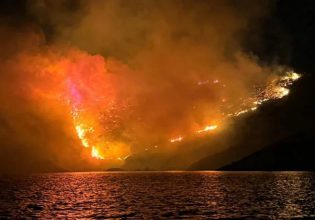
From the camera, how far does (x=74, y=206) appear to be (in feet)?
339

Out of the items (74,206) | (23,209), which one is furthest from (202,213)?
(23,209)

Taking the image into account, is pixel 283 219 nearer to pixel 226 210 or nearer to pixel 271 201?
pixel 226 210

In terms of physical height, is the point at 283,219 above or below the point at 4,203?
below

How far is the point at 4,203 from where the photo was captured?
357ft

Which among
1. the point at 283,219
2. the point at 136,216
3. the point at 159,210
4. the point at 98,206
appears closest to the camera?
the point at 283,219

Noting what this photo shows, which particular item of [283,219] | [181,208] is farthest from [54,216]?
[283,219]

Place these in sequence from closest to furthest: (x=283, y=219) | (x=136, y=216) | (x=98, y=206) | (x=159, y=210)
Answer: (x=283, y=219)
(x=136, y=216)
(x=159, y=210)
(x=98, y=206)

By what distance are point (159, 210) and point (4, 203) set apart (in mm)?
43235

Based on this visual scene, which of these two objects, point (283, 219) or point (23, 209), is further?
point (23, 209)

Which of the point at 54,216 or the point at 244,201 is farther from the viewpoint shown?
the point at 244,201

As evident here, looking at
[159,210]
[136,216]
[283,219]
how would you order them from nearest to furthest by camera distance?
[283,219] < [136,216] < [159,210]

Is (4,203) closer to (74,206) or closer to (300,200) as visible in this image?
(74,206)

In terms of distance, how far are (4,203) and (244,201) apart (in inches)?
2427

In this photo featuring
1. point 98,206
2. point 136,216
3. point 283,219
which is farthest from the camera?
point 98,206
